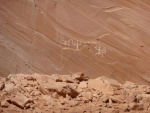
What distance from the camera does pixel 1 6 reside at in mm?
3100

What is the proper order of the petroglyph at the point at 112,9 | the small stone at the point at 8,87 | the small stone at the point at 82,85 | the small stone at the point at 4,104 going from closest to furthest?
1. the small stone at the point at 4,104
2. the small stone at the point at 8,87
3. the small stone at the point at 82,85
4. the petroglyph at the point at 112,9

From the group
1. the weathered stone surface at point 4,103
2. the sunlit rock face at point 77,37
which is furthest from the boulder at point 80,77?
the weathered stone surface at point 4,103

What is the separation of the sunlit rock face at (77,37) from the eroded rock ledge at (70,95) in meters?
0.21

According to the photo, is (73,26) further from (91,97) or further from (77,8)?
(91,97)

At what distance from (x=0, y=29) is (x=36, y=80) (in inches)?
35.2

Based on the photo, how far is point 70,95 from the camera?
7.57 ft

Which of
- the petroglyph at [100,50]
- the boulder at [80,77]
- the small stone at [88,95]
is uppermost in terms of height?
the petroglyph at [100,50]

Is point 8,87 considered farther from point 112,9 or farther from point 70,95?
point 112,9

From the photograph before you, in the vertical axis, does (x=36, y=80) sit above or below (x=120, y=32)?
below

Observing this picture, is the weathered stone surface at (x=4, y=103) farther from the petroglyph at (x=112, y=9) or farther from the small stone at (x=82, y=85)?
the petroglyph at (x=112, y=9)

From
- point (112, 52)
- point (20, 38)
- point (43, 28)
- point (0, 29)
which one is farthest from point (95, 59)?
point (0, 29)

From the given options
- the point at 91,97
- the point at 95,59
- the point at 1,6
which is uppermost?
the point at 1,6

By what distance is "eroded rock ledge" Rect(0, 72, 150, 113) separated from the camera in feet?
6.81

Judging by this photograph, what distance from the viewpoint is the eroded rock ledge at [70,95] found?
208 centimetres
